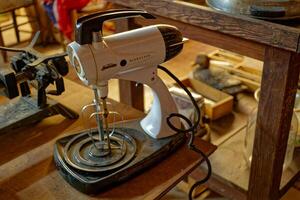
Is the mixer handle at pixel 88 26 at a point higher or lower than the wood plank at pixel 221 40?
higher

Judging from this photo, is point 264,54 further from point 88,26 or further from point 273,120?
point 88,26

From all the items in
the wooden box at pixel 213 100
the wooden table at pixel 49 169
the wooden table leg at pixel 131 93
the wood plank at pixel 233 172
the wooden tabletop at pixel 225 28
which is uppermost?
the wooden tabletop at pixel 225 28

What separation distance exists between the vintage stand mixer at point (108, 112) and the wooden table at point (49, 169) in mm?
23

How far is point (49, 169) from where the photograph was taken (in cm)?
98

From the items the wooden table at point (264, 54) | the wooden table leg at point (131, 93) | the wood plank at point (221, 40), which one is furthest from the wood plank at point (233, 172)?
the wood plank at point (221, 40)

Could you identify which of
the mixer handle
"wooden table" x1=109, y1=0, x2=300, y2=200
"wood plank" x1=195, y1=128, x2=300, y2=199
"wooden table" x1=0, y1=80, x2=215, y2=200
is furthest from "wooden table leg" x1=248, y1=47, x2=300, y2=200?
the mixer handle

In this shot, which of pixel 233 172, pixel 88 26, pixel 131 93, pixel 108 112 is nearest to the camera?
pixel 88 26

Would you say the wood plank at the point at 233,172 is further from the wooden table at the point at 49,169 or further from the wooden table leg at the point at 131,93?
the wooden table at the point at 49,169

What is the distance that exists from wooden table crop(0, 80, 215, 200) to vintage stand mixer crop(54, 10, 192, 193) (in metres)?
0.02

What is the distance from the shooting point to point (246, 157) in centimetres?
169

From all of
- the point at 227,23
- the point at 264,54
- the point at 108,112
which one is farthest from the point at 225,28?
the point at 108,112

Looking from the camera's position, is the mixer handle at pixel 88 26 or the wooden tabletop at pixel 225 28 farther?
the wooden tabletop at pixel 225 28

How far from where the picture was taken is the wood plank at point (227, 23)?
1.07 metres

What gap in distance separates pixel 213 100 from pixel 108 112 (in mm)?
1177
